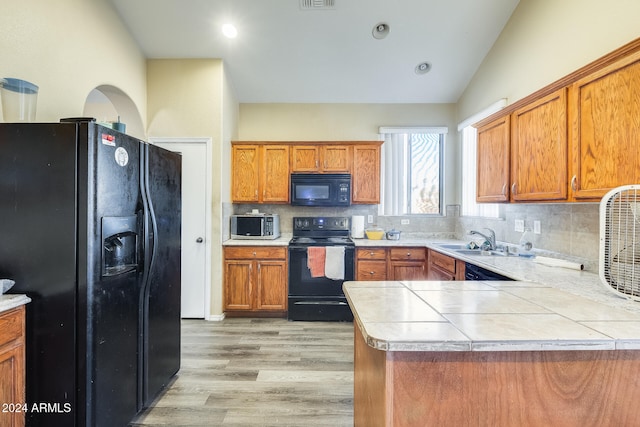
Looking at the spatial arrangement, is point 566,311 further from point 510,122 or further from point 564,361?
point 510,122

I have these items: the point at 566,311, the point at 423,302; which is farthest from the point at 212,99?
the point at 566,311

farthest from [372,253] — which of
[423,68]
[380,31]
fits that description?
[380,31]

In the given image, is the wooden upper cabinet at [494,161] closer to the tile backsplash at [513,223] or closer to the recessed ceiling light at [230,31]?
the tile backsplash at [513,223]

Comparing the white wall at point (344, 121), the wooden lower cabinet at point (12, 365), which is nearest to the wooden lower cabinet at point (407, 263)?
the white wall at point (344, 121)

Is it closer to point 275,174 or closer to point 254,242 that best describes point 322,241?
point 254,242

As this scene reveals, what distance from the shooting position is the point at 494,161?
2.68 m

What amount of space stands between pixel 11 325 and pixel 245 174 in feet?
9.23

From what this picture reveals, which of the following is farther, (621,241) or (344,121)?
(344,121)

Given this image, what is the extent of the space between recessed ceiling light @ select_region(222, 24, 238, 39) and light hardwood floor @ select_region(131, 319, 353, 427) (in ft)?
10.4

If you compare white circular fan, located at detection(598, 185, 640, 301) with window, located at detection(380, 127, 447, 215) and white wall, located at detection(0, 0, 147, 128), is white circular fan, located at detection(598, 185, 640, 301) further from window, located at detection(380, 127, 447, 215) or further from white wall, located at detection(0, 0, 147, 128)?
white wall, located at detection(0, 0, 147, 128)

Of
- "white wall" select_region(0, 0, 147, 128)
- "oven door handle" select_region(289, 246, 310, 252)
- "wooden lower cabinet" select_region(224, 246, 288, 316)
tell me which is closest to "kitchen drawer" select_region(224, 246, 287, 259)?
"wooden lower cabinet" select_region(224, 246, 288, 316)

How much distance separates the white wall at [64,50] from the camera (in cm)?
197

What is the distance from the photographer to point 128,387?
1.78 meters

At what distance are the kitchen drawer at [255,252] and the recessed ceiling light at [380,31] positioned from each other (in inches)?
101
